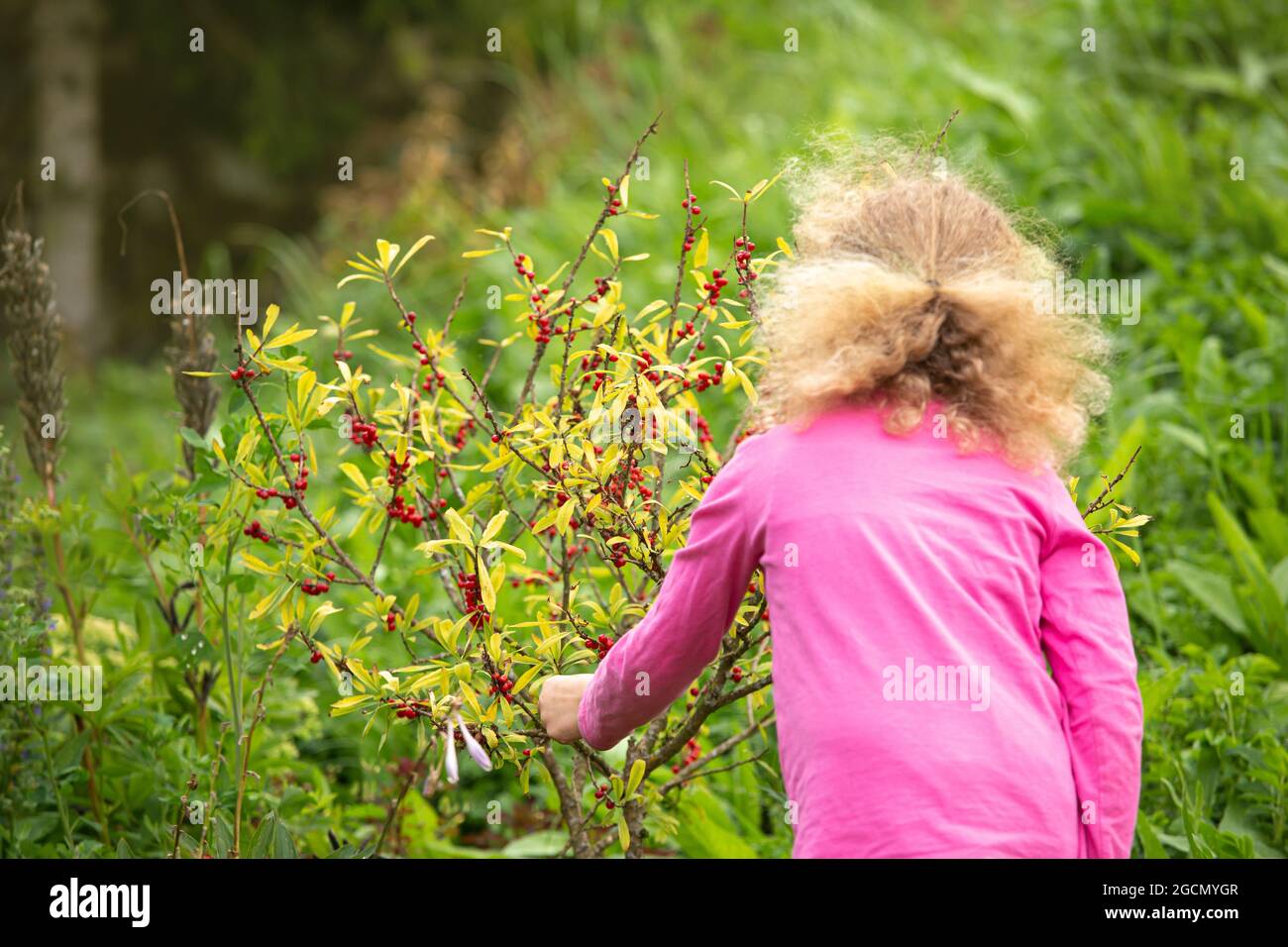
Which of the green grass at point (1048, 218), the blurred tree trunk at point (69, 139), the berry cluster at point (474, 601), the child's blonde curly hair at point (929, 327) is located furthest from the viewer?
the blurred tree trunk at point (69, 139)

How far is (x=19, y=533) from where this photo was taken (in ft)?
10.3

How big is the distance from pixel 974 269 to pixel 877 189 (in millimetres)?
218

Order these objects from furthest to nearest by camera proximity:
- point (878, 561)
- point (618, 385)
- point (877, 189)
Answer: point (618, 385) → point (877, 189) → point (878, 561)

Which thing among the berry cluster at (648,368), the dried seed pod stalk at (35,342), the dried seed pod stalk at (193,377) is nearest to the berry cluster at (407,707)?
the berry cluster at (648,368)

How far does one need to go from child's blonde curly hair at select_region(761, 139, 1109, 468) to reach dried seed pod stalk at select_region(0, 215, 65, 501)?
181cm

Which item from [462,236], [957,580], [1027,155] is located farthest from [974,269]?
[462,236]

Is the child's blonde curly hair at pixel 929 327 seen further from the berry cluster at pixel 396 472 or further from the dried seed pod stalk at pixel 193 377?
the dried seed pod stalk at pixel 193 377

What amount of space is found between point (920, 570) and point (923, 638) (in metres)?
0.09

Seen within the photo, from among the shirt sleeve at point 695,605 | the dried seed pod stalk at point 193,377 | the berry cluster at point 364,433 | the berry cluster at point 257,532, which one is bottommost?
the shirt sleeve at point 695,605

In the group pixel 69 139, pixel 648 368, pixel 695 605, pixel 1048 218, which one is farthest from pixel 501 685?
pixel 69 139

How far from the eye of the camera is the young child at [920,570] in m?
1.70

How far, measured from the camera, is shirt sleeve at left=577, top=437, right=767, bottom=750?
1835 mm

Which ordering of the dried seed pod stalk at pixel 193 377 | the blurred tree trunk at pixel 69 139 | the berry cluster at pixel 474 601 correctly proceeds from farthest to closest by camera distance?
the blurred tree trunk at pixel 69 139 < the dried seed pod stalk at pixel 193 377 < the berry cluster at pixel 474 601
